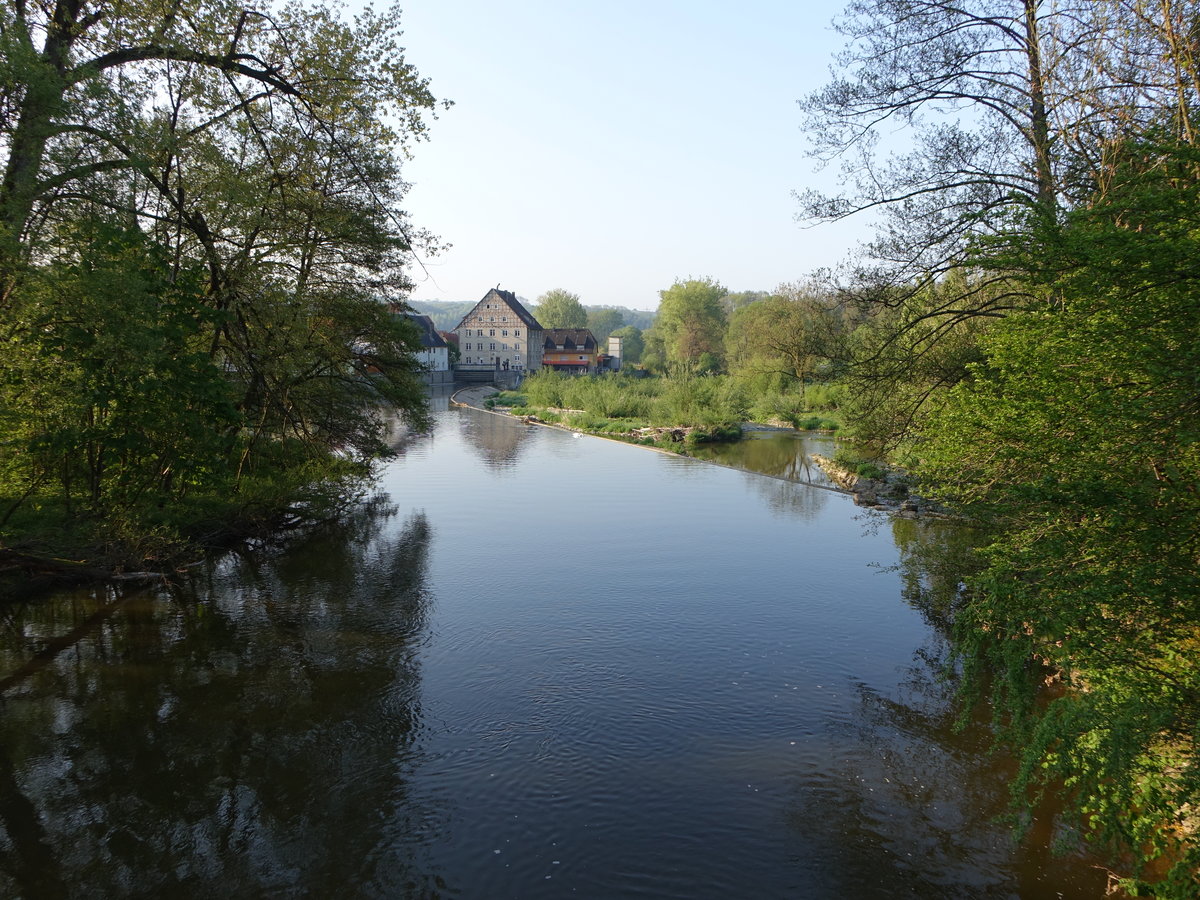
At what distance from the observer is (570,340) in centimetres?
10088

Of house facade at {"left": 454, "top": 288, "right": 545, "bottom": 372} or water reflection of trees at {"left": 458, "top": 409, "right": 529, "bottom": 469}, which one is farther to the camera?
house facade at {"left": 454, "top": 288, "right": 545, "bottom": 372}

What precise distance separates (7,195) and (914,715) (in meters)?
13.9

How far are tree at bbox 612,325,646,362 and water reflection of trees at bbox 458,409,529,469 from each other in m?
79.4

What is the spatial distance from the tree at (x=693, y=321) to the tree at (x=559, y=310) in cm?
3715

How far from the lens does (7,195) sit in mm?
10242

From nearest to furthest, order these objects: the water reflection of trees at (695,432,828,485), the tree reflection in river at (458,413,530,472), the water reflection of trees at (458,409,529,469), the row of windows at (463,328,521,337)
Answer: the water reflection of trees at (695,432,828,485) → the tree reflection in river at (458,413,530,472) → the water reflection of trees at (458,409,529,469) → the row of windows at (463,328,521,337)

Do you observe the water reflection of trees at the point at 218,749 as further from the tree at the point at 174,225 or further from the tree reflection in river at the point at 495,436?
the tree reflection in river at the point at 495,436

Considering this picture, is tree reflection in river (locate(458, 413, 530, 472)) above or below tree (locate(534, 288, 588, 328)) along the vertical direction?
below

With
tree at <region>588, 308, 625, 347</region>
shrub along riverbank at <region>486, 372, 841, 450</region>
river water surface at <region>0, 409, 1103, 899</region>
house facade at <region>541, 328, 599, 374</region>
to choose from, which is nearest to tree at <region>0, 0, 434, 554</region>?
river water surface at <region>0, 409, 1103, 899</region>

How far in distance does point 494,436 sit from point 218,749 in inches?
1189

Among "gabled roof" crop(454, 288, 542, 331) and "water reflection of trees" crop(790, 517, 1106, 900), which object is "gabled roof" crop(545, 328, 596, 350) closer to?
"gabled roof" crop(454, 288, 542, 331)

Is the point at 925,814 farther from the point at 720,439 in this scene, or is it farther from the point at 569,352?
the point at 569,352

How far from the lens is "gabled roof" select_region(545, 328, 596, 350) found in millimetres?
100625

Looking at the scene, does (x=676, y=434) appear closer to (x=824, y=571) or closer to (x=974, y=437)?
(x=824, y=571)
